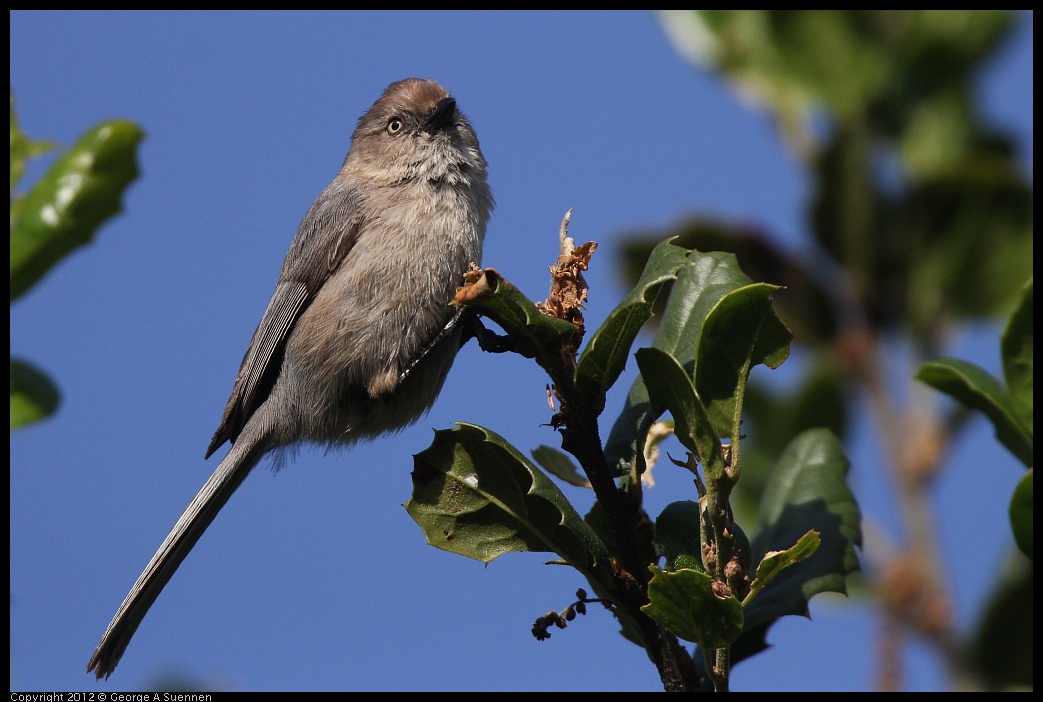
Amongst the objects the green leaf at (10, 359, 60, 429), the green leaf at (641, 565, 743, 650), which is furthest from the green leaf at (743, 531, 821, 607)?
the green leaf at (10, 359, 60, 429)

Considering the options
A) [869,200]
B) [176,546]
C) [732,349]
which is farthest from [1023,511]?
[176,546]

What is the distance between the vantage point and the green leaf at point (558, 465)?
97.0 inches

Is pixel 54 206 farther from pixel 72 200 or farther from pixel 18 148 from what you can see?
pixel 18 148

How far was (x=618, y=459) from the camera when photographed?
214cm

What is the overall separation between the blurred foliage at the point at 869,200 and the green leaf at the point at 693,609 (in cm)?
139

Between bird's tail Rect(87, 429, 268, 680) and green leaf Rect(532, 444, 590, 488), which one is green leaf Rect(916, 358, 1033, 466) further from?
bird's tail Rect(87, 429, 268, 680)

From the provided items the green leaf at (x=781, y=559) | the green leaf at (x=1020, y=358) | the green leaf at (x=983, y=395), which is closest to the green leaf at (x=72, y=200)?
the green leaf at (x=781, y=559)

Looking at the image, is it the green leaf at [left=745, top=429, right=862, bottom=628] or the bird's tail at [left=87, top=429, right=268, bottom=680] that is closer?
the green leaf at [left=745, top=429, right=862, bottom=628]

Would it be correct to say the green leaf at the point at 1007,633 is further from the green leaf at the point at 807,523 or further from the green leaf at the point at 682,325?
the green leaf at the point at 682,325

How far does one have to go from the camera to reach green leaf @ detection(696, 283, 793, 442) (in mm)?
1813

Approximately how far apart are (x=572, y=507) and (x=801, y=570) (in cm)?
60

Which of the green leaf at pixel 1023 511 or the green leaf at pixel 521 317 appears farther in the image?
the green leaf at pixel 521 317

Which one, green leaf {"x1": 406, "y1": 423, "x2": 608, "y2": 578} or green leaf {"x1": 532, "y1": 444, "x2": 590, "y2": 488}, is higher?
green leaf {"x1": 532, "y1": 444, "x2": 590, "y2": 488}

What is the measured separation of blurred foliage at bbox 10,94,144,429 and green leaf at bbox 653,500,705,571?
1.44m
